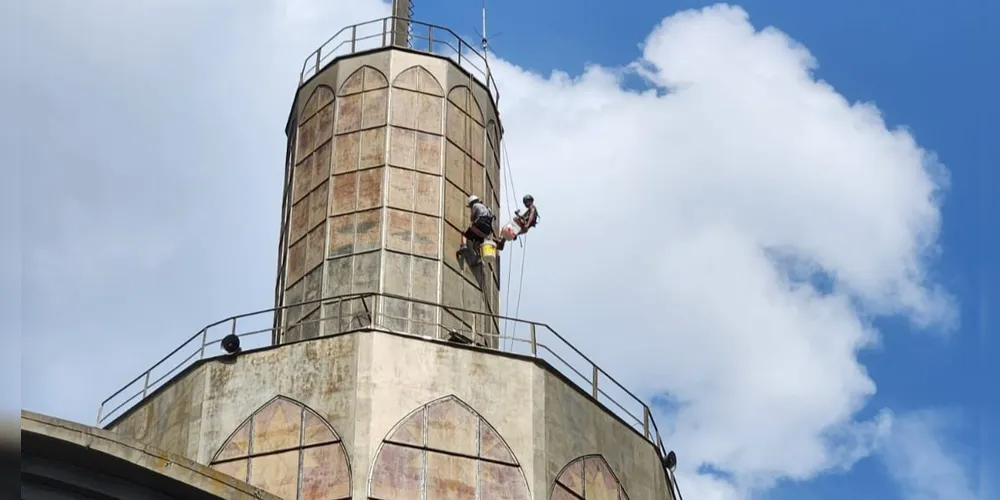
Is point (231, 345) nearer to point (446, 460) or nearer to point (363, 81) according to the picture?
point (446, 460)

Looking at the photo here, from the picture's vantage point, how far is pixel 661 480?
3269cm

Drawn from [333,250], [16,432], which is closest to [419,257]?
[333,250]

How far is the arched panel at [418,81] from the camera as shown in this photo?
3638 centimetres

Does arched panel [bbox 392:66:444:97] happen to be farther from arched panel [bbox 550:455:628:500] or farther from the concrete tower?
arched panel [bbox 550:455:628:500]

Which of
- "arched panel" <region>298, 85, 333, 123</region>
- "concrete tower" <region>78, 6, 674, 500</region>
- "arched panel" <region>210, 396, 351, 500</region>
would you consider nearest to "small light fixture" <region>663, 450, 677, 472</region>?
"concrete tower" <region>78, 6, 674, 500</region>

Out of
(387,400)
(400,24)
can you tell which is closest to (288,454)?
(387,400)

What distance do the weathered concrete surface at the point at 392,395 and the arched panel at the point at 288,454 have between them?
0.21m

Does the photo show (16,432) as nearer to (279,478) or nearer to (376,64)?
(279,478)

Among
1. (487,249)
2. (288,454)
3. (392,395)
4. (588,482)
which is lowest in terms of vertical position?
(588,482)

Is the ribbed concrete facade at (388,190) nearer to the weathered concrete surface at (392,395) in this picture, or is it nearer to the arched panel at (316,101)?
the arched panel at (316,101)

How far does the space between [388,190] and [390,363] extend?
6.51 m

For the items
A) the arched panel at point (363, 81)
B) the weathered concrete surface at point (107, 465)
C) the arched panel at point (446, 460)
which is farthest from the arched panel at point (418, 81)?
the weathered concrete surface at point (107, 465)

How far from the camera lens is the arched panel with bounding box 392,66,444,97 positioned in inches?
1432

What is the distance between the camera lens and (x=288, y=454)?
93.6ft
